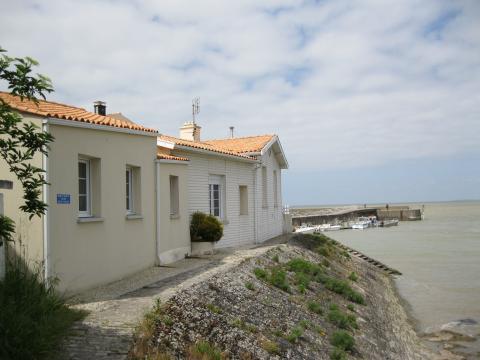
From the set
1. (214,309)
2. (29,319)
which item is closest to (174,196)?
(214,309)

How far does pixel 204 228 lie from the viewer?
15.7 meters

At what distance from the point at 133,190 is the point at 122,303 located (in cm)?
424

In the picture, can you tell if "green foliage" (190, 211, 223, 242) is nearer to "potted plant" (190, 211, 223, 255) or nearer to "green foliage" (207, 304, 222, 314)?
"potted plant" (190, 211, 223, 255)

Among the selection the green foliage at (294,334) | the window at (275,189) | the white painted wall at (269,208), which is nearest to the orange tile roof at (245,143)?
the white painted wall at (269,208)

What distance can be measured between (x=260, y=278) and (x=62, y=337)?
6.89 metres

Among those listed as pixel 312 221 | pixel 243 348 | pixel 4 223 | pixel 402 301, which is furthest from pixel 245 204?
pixel 312 221

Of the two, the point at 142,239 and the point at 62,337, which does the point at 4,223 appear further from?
the point at 142,239

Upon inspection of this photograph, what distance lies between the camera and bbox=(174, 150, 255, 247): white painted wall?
1655 cm

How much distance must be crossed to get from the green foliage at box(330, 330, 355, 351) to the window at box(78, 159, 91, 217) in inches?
241

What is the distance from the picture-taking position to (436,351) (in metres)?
13.5

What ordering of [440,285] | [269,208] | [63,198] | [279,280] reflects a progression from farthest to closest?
1. [269,208]
2. [440,285]
3. [279,280]
4. [63,198]

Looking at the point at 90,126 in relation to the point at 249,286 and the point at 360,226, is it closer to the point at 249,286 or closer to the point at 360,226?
the point at 249,286

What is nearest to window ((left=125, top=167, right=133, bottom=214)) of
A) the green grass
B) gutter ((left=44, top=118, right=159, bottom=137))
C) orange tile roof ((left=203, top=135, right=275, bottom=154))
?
gutter ((left=44, top=118, right=159, bottom=137))

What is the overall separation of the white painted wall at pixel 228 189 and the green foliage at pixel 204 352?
8919 millimetres
